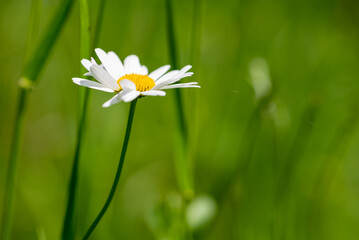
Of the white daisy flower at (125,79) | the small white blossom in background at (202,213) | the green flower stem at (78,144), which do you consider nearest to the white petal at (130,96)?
the white daisy flower at (125,79)

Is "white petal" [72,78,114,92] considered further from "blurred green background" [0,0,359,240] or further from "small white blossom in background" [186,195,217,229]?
"small white blossom in background" [186,195,217,229]

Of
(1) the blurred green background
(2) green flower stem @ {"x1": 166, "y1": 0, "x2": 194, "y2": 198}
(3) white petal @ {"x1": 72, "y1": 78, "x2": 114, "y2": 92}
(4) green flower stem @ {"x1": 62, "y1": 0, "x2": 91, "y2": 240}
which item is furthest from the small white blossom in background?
(3) white petal @ {"x1": 72, "y1": 78, "x2": 114, "y2": 92}

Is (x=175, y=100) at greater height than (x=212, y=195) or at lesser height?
greater

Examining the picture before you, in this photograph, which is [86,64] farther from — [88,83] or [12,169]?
[12,169]

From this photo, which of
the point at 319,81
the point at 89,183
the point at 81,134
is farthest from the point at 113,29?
the point at 81,134

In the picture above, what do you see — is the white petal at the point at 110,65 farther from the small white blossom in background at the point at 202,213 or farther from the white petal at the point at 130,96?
the small white blossom in background at the point at 202,213

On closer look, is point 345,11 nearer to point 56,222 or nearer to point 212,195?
point 212,195
